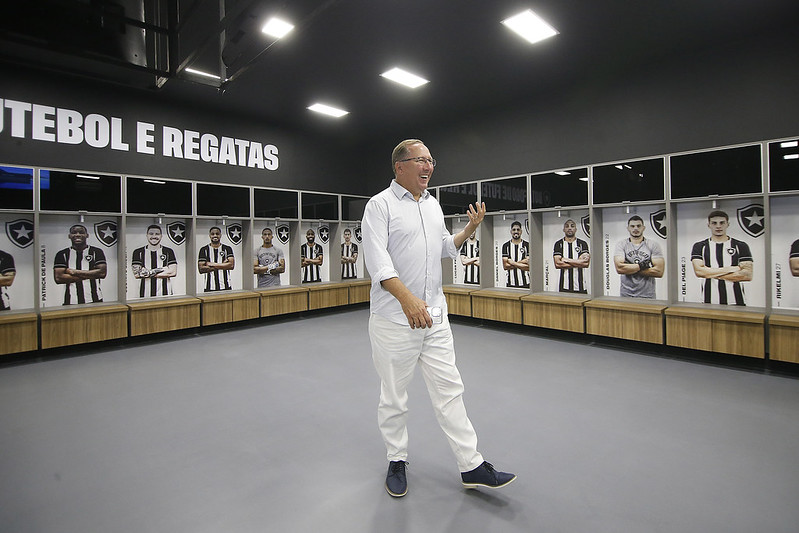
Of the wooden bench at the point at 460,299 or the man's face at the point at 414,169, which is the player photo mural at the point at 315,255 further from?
the man's face at the point at 414,169

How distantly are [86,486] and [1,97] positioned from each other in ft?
15.4

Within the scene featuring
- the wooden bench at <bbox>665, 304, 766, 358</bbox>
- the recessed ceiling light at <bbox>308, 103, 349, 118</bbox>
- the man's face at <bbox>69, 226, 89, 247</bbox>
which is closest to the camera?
the wooden bench at <bbox>665, 304, 766, 358</bbox>

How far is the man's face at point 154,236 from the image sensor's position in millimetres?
5334

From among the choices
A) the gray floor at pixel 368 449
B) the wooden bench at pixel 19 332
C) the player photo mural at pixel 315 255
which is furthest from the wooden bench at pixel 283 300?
the wooden bench at pixel 19 332

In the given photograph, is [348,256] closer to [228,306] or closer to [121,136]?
[228,306]

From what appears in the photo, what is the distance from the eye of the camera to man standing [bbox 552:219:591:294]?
518 centimetres

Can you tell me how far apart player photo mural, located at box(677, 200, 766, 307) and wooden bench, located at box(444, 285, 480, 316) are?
2.56 metres

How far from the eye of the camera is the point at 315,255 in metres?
7.14

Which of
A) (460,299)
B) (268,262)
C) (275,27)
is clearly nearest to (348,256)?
(268,262)

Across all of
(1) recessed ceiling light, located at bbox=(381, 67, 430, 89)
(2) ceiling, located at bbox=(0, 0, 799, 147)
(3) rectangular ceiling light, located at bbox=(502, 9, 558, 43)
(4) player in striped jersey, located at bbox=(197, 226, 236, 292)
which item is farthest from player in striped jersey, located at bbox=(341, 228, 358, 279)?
(3) rectangular ceiling light, located at bbox=(502, 9, 558, 43)

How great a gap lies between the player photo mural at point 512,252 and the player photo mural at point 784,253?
2.55 m

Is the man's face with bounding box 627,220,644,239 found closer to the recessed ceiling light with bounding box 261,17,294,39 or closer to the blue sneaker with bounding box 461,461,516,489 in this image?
the blue sneaker with bounding box 461,461,516,489

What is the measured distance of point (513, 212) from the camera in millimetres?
5520

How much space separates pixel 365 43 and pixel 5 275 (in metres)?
4.58
